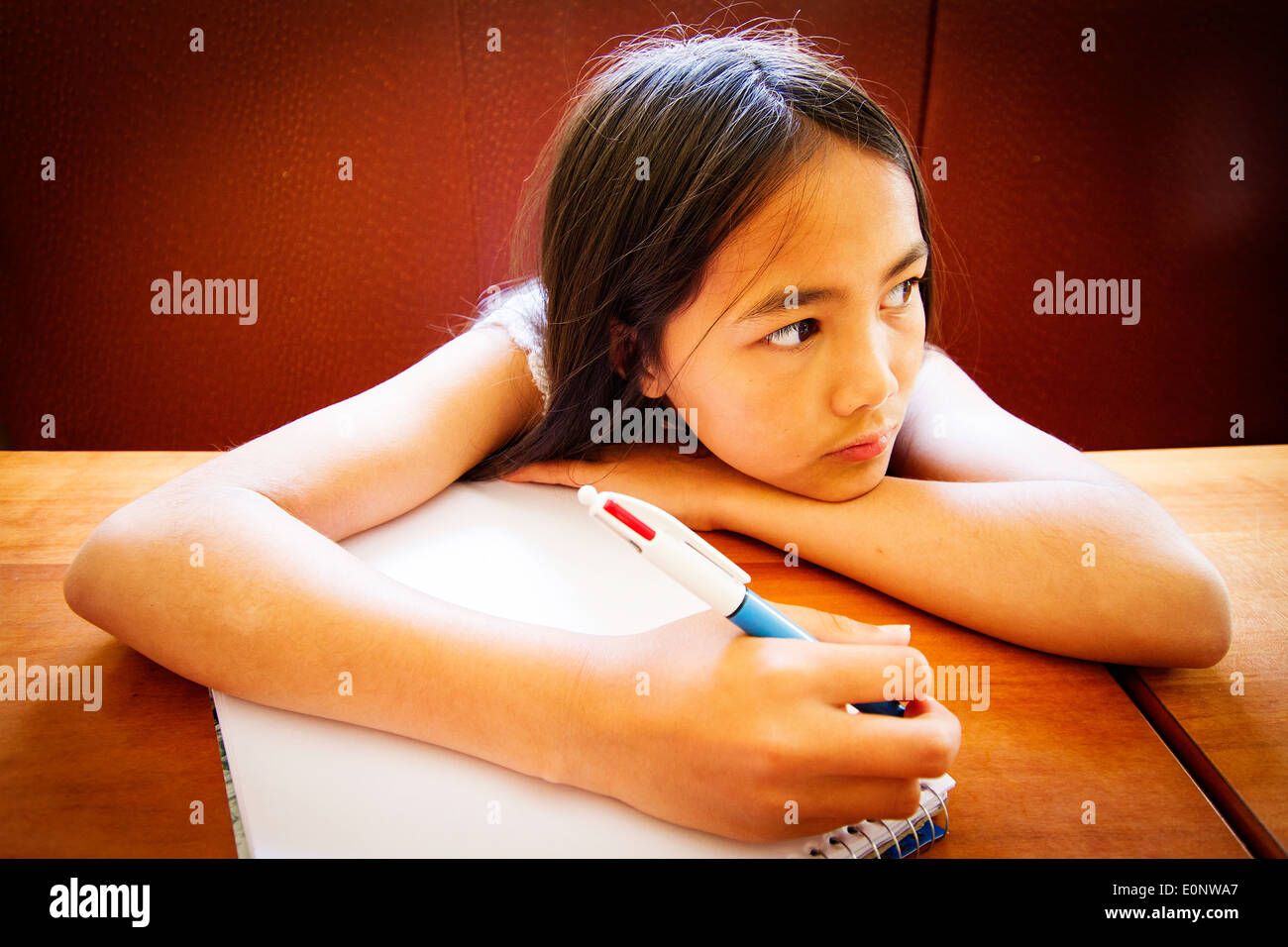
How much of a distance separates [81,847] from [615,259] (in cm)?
49

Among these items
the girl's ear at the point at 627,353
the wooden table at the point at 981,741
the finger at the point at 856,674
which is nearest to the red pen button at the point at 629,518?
the finger at the point at 856,674

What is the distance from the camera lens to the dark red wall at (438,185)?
1.02m

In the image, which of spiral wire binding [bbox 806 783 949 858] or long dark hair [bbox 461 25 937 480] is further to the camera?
long dark hair [bbox 461 25 937 480]

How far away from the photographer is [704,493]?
2.35 ft

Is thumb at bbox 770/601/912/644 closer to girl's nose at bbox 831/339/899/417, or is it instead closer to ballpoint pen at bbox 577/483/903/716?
ballpoint pen at bbox 577/483/903/716

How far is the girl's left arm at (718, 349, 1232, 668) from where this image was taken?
1.82ft

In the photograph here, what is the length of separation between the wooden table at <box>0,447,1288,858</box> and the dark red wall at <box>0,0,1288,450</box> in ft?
1.57

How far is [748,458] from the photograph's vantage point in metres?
0.69

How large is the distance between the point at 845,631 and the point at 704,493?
0.78ft
